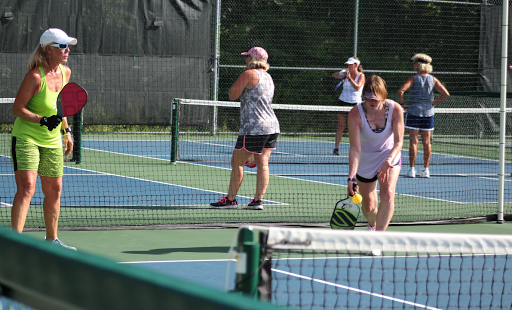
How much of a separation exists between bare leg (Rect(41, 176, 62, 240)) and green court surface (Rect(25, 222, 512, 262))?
402 millimetres

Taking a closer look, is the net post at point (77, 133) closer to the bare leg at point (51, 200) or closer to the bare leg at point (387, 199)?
the bare leg at point (51, 200)

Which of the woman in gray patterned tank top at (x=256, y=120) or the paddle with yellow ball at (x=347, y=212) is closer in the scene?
the paddle with yellow ball at (x=347, y=212)

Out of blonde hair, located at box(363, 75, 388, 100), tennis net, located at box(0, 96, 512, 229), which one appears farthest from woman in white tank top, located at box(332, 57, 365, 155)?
blonde hair, located at box(363, 75, 388, 100)

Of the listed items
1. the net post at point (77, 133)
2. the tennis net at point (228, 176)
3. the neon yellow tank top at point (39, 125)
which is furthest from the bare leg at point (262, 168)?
the net post at point (77, 133)

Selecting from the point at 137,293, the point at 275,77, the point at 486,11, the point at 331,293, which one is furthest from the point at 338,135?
the point at 137,293

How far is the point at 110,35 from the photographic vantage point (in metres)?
15.4

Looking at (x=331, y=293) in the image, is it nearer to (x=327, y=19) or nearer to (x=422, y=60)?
(x=422, y=60)

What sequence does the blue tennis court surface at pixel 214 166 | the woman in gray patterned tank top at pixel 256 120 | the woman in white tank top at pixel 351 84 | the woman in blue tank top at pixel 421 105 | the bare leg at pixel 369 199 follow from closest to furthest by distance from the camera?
1. the bare leg at pixel 369 199
2. the woman in gray patterned tank top at pixel 256 120
3. the blue tennis court surface at pixel 214 166
4. the woman in blue tank top at pixel 421 105
5. the woman in white tank top at pixel 351 84

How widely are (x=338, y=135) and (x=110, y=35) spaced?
5675 millimetres

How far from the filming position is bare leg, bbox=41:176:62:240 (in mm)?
4948

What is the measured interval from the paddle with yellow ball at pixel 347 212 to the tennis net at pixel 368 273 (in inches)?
11.9

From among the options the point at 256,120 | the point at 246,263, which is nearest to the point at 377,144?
the point at 256,120

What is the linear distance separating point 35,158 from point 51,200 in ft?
1.24

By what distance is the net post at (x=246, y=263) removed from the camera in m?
2.20
